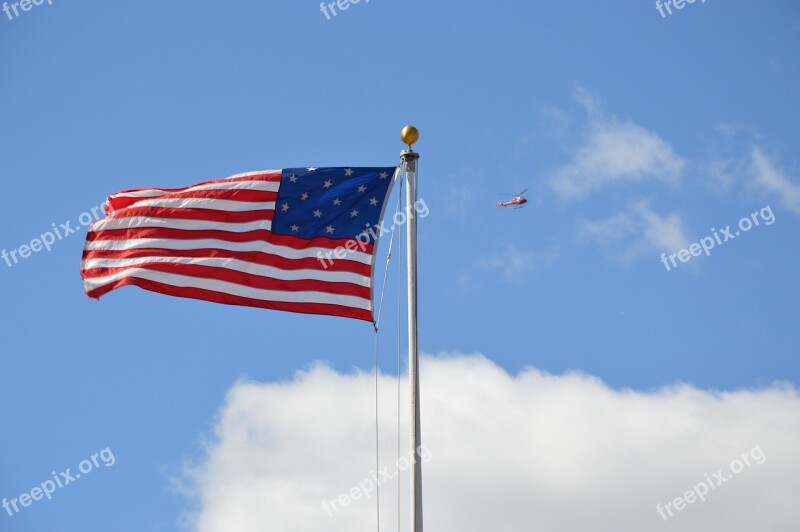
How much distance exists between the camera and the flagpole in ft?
73.4

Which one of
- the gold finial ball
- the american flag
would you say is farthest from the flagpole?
the american flag

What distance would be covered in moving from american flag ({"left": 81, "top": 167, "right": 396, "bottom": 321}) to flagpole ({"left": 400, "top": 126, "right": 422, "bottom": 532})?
187cm

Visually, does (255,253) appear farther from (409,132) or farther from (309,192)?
(409,132)

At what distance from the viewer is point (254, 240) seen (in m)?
27.0

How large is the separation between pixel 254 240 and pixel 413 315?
195 inches

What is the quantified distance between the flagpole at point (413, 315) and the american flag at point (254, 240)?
6.12 ft

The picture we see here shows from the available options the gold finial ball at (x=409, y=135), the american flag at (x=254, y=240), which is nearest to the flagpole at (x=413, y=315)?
the gold finial ball at (x=409, y=135)

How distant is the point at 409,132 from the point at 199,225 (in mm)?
5182

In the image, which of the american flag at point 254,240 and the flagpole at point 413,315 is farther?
the american flag at point 254,240

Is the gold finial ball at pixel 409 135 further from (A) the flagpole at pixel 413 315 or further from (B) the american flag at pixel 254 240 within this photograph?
(B) the american flag at pixel 254 240

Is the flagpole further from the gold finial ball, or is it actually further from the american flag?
the american flag

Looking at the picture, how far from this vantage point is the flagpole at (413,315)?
73.4 feet

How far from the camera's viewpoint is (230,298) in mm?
26250

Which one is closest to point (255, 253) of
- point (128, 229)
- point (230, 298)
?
point (230, 298)
